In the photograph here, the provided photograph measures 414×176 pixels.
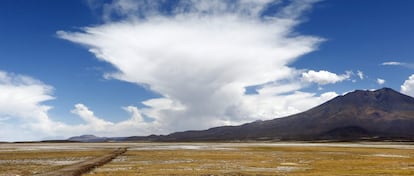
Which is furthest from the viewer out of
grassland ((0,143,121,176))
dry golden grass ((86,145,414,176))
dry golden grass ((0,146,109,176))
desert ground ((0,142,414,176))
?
grassland ((0,143,121,176))

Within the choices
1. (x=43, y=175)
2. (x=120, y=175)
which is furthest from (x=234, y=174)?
(x=43, y=175)

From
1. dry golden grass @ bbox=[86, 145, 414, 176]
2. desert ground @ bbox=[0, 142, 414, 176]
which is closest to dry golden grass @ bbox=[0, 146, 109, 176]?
desert ground @ bbox=[0, 142, 414, 176]

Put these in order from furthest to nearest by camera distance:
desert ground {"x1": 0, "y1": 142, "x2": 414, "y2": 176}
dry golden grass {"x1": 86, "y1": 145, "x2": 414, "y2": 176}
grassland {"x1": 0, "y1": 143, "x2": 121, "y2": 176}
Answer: grassland {"x1": 0, "y1": 143, "x2": 121, "y2": 176}
desert ground {"x1": 0, "y1": 142, "x2": 414, "y2": 176}
dry golden grass {"x1": 86, "y1": 145, "x2": 414, "y2": 176}

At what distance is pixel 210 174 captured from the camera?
41.9m

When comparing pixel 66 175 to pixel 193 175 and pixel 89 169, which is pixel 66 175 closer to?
pixel 89 169

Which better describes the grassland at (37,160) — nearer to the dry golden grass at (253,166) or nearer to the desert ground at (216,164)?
the desert ground at (216,164)

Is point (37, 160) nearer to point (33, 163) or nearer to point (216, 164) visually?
point (33, 163)

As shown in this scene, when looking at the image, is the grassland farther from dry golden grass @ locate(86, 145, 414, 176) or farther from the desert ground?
dry golden grass @ locate(86, 145, 414, 176)

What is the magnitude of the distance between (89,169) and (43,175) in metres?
6.66

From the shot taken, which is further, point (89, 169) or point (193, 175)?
point (89, 169)

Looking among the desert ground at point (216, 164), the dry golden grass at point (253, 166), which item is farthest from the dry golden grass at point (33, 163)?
the dry golden grass at point (253, 166)

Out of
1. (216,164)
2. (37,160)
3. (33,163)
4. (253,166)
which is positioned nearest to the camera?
(253,166)

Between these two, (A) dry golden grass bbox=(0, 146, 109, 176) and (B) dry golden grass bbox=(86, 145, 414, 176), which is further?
(A) dry golden grass bbox=(0, 146, 109, 176)

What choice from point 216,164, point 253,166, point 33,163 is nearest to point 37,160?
point 33,163
